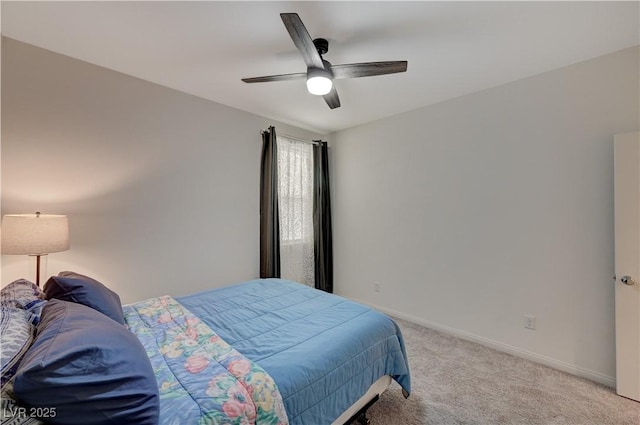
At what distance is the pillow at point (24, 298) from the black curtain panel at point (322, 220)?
2965 mm

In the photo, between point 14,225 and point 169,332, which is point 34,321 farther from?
point 14,225

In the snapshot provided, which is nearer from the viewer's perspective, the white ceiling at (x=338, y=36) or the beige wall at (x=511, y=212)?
the white ceiling at (x=338, y=36)

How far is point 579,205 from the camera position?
2.25 metres

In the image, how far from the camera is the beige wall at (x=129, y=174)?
2.05 m

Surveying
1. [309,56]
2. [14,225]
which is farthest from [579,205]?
[14,225]

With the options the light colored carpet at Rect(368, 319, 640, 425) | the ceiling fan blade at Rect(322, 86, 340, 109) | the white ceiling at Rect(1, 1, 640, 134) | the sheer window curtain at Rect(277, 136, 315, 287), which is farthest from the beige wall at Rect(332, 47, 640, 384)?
the ceiling fan blade at Rect(322, 86, 340, 109)

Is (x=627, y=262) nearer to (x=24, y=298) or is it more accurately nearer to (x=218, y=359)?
(x=218, y=359)

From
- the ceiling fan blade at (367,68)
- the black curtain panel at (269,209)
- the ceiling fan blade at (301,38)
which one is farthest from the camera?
the black curtain panel at (269,209)

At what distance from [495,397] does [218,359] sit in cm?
201

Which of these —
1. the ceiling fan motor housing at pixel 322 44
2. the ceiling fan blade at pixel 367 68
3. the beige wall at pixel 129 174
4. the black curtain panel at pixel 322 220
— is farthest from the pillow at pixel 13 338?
the black curtain panel at pixel 322 220

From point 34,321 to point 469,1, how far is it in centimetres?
287

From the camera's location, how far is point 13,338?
96cm

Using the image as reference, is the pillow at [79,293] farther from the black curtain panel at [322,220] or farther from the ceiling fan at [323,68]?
the black curtain panel at [322,220]

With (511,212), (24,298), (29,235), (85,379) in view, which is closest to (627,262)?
(511,212)
